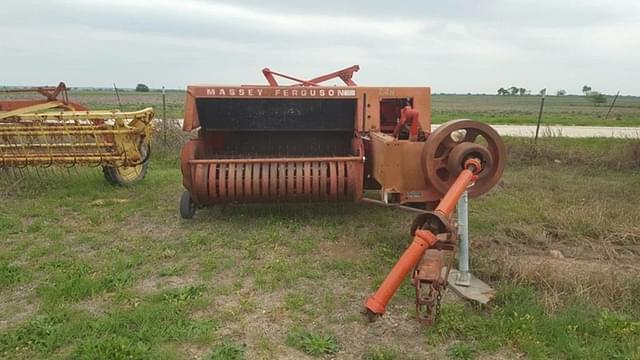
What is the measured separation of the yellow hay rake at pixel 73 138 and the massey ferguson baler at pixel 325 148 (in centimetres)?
136

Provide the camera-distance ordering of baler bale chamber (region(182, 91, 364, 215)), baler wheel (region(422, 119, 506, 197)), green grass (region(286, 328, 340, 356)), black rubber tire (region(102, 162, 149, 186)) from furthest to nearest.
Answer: black rubber tire (region(102, 162, 149, 186))
baler bale chamber (region(182, 91, 364, 215))
baler wheel (region(422, 119, 506, 197))
green grass (region(286, 328, 340, 356))

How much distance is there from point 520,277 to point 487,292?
363mm

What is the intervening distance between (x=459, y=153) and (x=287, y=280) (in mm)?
1623

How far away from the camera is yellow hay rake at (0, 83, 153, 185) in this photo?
7.14 metres

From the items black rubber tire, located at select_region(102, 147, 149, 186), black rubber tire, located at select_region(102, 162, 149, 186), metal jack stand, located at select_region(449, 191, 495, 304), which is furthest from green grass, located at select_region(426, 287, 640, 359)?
black rubber tire, located at select_region(102, 162, 149, 186)

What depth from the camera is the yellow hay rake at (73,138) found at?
7.14 m

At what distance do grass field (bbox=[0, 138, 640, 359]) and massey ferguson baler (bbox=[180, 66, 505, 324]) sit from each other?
435 mm

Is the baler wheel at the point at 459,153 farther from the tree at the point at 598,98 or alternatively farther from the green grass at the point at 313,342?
the tree at the point at 598,98

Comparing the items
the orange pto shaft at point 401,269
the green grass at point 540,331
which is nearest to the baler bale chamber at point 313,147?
the green grass at point 540,331

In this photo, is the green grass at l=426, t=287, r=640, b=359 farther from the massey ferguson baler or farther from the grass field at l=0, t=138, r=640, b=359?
the massey ferguson baler

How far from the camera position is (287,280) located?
428cm

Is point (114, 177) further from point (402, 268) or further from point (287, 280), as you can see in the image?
point (402, 268)

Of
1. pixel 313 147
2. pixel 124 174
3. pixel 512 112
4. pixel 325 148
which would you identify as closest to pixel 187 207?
pixel 313 147

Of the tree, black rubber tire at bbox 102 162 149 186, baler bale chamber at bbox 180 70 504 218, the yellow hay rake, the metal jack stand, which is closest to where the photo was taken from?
the metal jack stand
